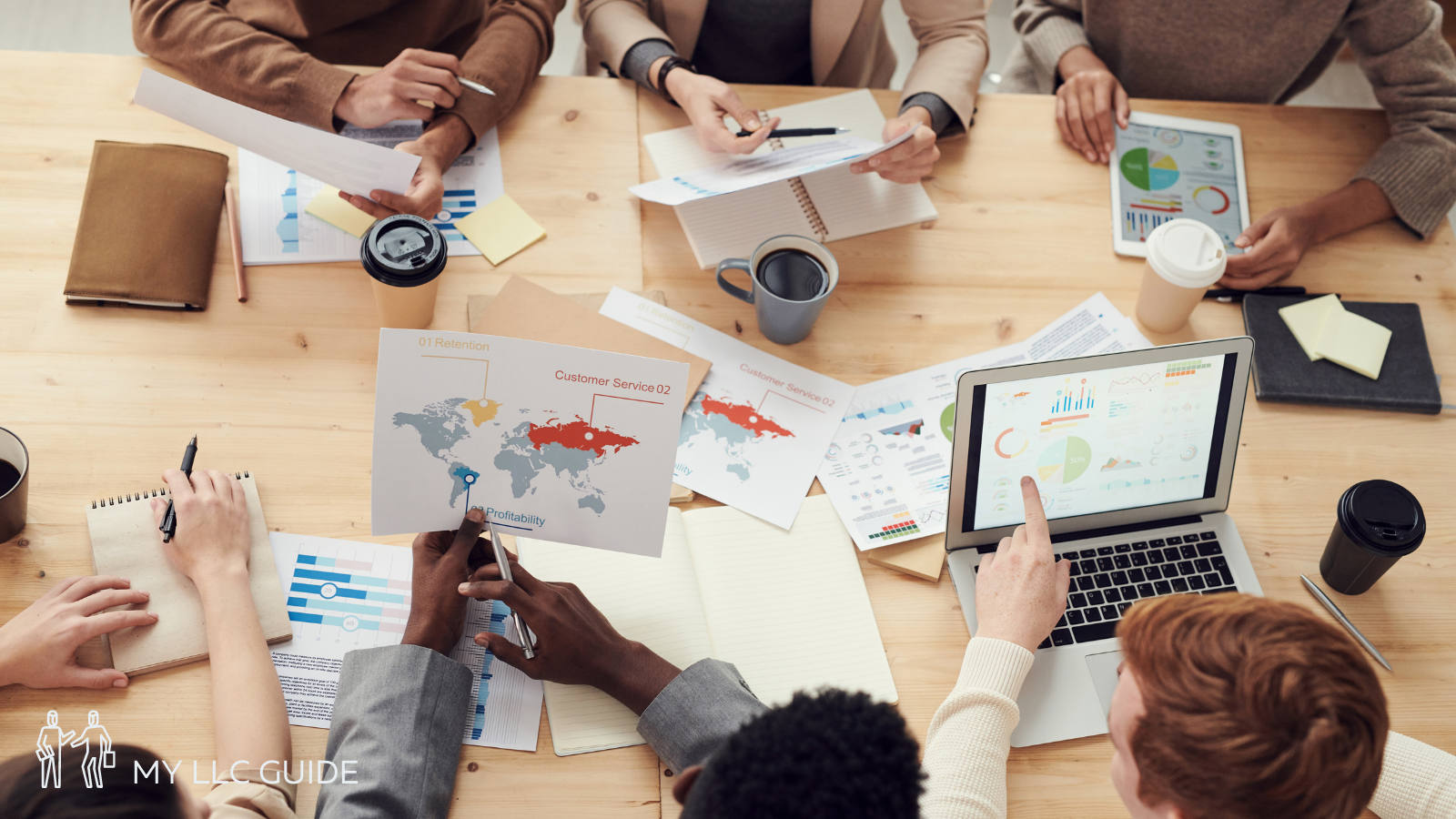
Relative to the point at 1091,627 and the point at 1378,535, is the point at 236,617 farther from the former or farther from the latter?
the point at 1378,535

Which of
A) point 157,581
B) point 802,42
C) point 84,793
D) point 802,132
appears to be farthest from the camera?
point 802,42

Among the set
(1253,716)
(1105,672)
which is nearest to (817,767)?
(1253,716)

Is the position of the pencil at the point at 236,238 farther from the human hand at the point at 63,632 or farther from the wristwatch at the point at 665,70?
the wristwatch at the point at 665,70

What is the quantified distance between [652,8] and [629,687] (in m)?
1.16

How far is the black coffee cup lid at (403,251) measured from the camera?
1.16 metres

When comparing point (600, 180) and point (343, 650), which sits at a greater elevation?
point (600, 180)

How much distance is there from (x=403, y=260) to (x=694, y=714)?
0.60m

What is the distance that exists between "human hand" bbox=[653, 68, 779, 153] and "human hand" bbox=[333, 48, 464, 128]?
0.31m

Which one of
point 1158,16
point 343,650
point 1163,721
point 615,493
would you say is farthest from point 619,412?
point 1158,16

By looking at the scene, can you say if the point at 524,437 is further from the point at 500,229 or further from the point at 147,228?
the point at 147,228

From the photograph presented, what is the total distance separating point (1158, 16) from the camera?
1661 millimetres

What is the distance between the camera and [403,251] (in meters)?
1.17

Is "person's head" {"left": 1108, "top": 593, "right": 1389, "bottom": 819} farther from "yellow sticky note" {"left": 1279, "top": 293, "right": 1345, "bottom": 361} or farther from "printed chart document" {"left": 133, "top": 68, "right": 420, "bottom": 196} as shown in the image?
"printed chart document" {"left": 133, "top": 68, "right": 420, "bottom": 196}

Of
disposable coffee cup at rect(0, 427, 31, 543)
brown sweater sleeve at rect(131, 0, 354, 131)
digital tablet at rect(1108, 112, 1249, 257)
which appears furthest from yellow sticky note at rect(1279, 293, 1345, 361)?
disposable coffee cup at rect(0, 427, 31, 543)
